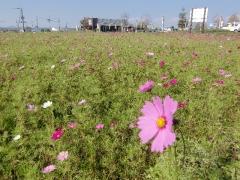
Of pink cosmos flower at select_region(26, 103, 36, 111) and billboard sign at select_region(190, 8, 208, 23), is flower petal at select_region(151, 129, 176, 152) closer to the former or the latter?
pink cosmos flower at select_region(26, 103, 36, 111)

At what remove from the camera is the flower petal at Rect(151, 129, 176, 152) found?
1.21 m

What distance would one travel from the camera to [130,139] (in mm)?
3150

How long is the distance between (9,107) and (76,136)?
1.32m

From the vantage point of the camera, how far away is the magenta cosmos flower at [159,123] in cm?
122

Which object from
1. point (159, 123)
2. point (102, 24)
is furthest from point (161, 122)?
point (102, 24)

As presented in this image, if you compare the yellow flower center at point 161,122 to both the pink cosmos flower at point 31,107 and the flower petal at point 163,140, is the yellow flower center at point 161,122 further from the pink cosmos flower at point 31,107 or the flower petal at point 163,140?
the pink cosmos flower at point 31,107

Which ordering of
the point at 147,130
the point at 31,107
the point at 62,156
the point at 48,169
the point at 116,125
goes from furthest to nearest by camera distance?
the point at 31,107 < the point at 116,125 < the point at 62,156 < the point at 48,169 < the point at 147,130

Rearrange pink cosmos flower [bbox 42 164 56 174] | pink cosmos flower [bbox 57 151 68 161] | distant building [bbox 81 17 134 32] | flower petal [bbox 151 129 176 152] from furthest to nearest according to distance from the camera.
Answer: distant building [bbox 81 17 134 32] → pink cosmos flower [bbox 57 151 68 161] → pink cosmos flower [bbox 42 164 56 174] → flower petal [bbox 151 129 176 152]

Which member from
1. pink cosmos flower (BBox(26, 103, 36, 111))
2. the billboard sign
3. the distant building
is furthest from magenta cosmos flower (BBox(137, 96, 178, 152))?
the distant building

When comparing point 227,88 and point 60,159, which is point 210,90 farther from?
point 60,159

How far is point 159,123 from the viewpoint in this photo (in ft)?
4.25

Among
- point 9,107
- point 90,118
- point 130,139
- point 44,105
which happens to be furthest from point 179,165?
point 9,107

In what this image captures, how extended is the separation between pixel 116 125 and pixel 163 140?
6.78 feet

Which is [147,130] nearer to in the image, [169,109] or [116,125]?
[169,109]
